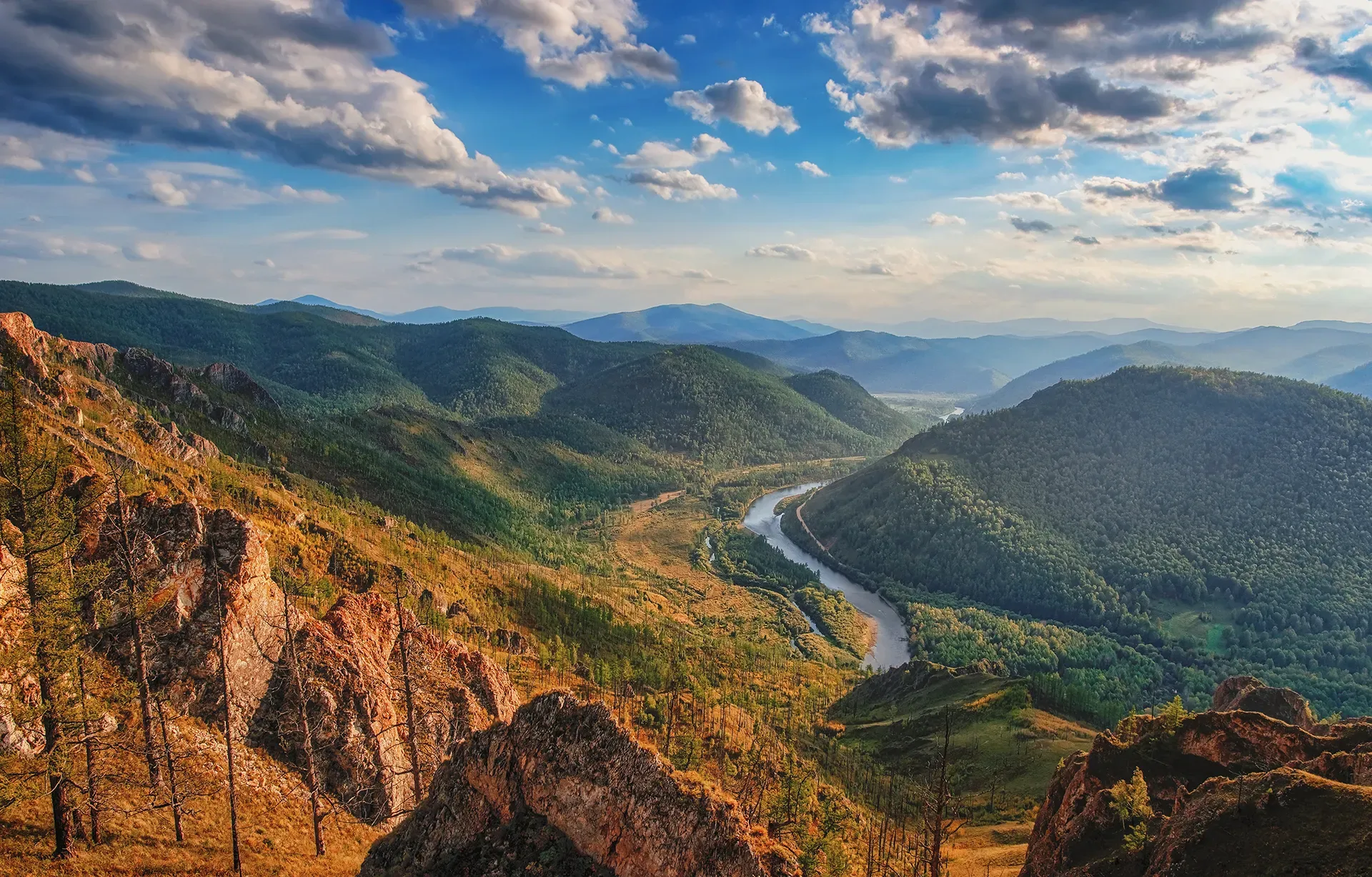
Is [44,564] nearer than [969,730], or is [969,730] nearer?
[44,564]

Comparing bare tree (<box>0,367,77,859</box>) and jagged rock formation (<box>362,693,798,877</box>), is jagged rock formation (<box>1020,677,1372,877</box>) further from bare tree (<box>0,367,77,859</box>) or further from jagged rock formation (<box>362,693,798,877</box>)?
bare tree (<box>0,367,77,859</box>)

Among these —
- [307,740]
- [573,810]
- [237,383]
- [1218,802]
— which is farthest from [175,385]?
[1218,802]

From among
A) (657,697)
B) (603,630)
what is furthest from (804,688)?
(657,697)

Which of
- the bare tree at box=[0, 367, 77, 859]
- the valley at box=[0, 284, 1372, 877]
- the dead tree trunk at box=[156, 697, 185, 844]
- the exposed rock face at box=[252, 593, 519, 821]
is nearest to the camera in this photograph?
the bare tree at box=[0, 367, 77, 859]

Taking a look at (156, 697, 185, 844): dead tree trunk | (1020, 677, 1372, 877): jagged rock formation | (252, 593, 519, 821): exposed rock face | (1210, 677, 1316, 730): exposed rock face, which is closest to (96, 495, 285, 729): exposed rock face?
(252, 593, 519, 821): exposed rock face

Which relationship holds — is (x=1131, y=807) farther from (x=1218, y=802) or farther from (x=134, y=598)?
(x=134, y=598)

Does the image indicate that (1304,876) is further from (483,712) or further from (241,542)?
(241,542)
